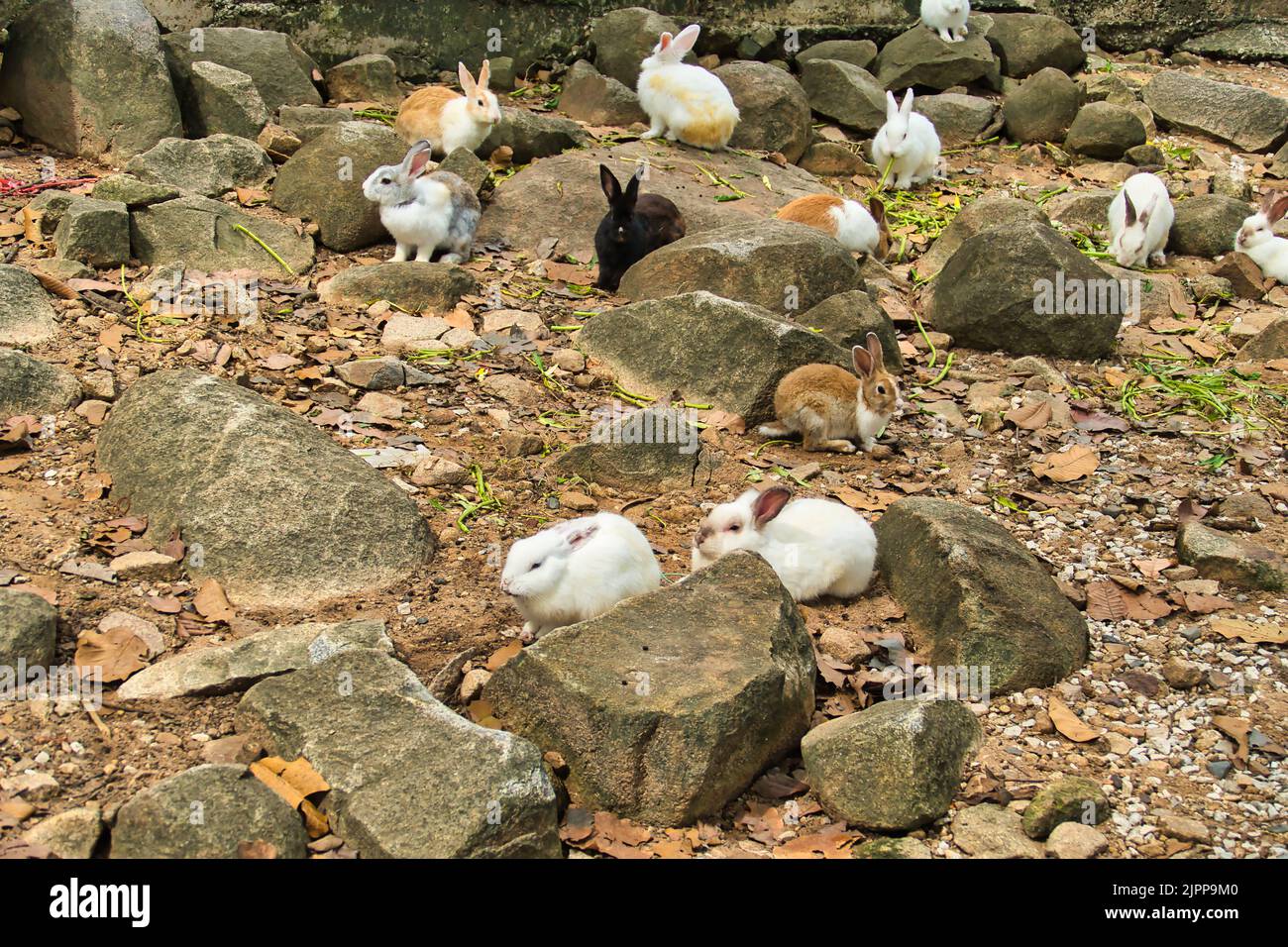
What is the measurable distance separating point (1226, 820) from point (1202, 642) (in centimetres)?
120

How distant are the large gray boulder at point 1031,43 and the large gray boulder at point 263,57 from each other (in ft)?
23.4

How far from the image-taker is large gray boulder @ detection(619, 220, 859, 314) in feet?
26.1

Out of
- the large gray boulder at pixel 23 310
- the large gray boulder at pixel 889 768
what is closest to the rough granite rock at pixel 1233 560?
the large gray boulder at pixel 889 768

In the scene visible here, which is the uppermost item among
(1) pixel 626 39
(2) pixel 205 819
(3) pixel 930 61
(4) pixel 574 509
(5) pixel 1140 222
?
(1) pixel 626 39

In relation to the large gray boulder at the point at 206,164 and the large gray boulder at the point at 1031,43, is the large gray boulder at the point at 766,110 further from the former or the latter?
the large gray boulder at the point at 206,164

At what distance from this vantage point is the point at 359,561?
518 centimetres

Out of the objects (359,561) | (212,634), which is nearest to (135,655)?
(212,634)

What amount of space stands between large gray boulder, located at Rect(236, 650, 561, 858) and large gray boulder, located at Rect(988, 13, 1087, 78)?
37.2ft

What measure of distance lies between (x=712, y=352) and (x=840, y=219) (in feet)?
8.10

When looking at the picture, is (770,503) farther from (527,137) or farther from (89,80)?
(89,80)

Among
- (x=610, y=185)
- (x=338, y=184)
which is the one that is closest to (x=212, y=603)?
(x=338, y=184)

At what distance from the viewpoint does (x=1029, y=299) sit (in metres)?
8.20

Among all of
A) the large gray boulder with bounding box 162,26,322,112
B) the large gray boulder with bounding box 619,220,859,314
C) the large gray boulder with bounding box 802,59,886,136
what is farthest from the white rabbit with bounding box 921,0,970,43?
the large gray boulder with bounding box 162,26,322,112
